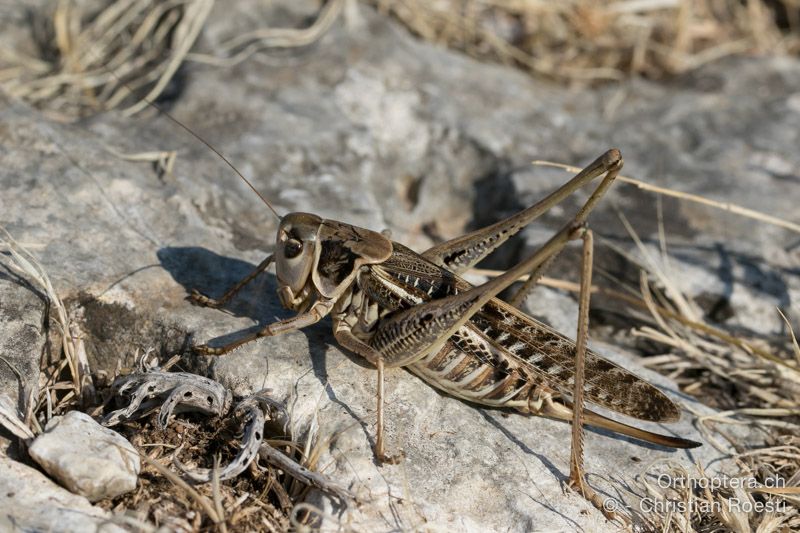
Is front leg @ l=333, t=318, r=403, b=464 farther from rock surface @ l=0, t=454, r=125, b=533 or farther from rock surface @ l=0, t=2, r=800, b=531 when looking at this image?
rock surface @ l=0, t=454, r=125, b=533

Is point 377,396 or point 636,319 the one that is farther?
point 636,319

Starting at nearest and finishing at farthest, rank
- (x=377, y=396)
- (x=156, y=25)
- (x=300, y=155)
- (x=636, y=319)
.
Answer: (x=377, y=396)
(x=636, y=319)
(x=300, y=155)
(x=156, y=25)

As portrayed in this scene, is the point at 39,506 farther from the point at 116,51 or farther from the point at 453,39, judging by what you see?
the point at 453,39


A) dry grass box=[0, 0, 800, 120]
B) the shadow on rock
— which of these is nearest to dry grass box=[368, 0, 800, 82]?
dry grass box=[0, 0, 800, 120]

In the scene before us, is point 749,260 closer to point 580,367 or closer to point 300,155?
point 580,367

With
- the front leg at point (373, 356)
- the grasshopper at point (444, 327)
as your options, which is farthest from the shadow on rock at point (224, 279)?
the front leg at point (373, 356)

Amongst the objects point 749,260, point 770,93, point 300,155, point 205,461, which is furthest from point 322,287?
point 770,93

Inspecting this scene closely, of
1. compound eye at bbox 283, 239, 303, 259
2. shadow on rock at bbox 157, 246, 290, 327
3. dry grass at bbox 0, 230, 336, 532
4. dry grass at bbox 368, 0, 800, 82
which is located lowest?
→ dry grass at bbox 0, 230, 336, 532

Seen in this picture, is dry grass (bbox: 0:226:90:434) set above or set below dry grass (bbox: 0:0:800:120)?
below
